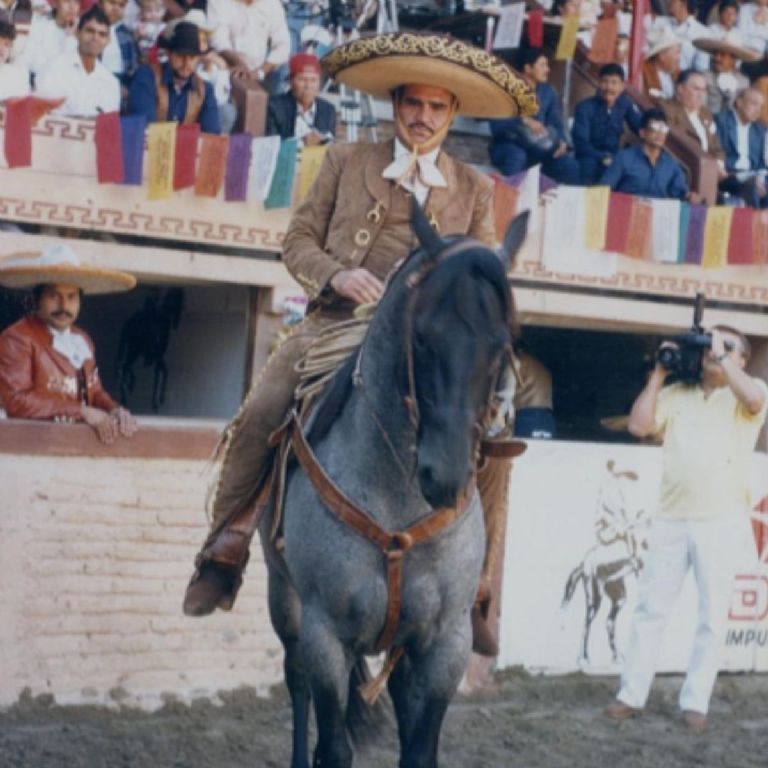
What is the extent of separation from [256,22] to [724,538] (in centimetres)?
588

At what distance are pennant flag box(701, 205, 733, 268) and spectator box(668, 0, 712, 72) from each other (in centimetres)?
350

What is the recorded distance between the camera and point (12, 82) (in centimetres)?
1108

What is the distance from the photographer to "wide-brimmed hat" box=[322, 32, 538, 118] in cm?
661

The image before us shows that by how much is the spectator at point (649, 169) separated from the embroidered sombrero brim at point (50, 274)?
213 inches

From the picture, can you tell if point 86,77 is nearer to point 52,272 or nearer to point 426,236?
point 52,272

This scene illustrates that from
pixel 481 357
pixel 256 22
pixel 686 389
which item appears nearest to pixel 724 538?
pixel 686 389

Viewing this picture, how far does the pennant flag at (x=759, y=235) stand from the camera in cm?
1402

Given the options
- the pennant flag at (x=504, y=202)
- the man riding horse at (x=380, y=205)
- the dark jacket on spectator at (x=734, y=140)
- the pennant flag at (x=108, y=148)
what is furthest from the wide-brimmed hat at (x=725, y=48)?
the man riding horse at (x=380, y=205)

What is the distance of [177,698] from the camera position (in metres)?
9.80

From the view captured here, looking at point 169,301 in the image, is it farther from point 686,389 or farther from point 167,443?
point 686,389

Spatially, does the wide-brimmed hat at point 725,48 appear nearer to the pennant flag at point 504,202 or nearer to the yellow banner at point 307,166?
the pennant flag at point 504,202

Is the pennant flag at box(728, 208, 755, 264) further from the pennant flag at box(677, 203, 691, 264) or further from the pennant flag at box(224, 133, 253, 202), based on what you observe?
the pennant flag at box(224, 133, 253, 202)

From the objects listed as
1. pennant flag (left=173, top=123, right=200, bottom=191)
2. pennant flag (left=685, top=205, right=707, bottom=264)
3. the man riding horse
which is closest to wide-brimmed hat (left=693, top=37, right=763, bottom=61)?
pennant flag (left=685, top=205, right=707, bottom=264)

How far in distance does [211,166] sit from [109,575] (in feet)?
9.99
